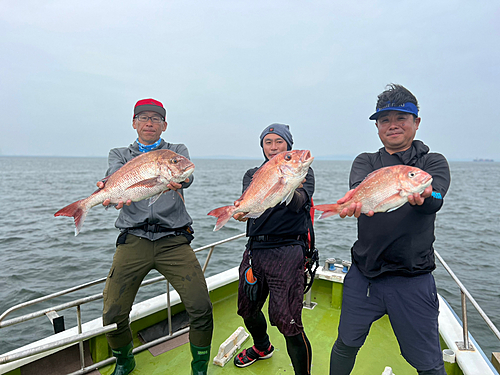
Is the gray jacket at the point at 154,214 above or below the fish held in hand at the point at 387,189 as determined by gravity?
below

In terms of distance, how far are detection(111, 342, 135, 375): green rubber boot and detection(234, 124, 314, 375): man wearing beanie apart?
1.23 m

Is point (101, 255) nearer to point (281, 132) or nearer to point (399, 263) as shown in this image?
→ point (281, 132)

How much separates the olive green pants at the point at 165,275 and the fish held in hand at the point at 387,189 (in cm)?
155

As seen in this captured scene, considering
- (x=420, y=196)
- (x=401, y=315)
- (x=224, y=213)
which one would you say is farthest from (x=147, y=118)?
(x=401, y=315)

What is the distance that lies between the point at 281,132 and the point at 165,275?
1.78 meters

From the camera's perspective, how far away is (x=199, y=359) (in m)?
3.12

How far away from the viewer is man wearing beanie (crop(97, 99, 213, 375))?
10.0 ft

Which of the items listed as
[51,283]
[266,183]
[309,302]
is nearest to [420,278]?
[266,183]

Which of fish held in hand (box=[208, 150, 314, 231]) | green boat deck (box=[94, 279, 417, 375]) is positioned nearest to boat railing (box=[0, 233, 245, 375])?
green boat deck (box=[94, 279, 417, 375])

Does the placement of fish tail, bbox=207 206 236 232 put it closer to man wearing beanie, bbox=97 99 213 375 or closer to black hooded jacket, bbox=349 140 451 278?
man wearing beanie, bbox=97 99 213 375

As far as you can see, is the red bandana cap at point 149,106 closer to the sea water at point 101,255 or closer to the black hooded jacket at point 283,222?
the black hooded jacket at point 283,222

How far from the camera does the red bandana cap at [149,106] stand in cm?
327

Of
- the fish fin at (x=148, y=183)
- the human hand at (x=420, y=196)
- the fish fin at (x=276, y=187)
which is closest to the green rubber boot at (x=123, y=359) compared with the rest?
the fish fin at (x=148, y=183)

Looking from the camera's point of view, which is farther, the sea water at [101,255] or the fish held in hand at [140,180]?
the sea water at [101,255]
